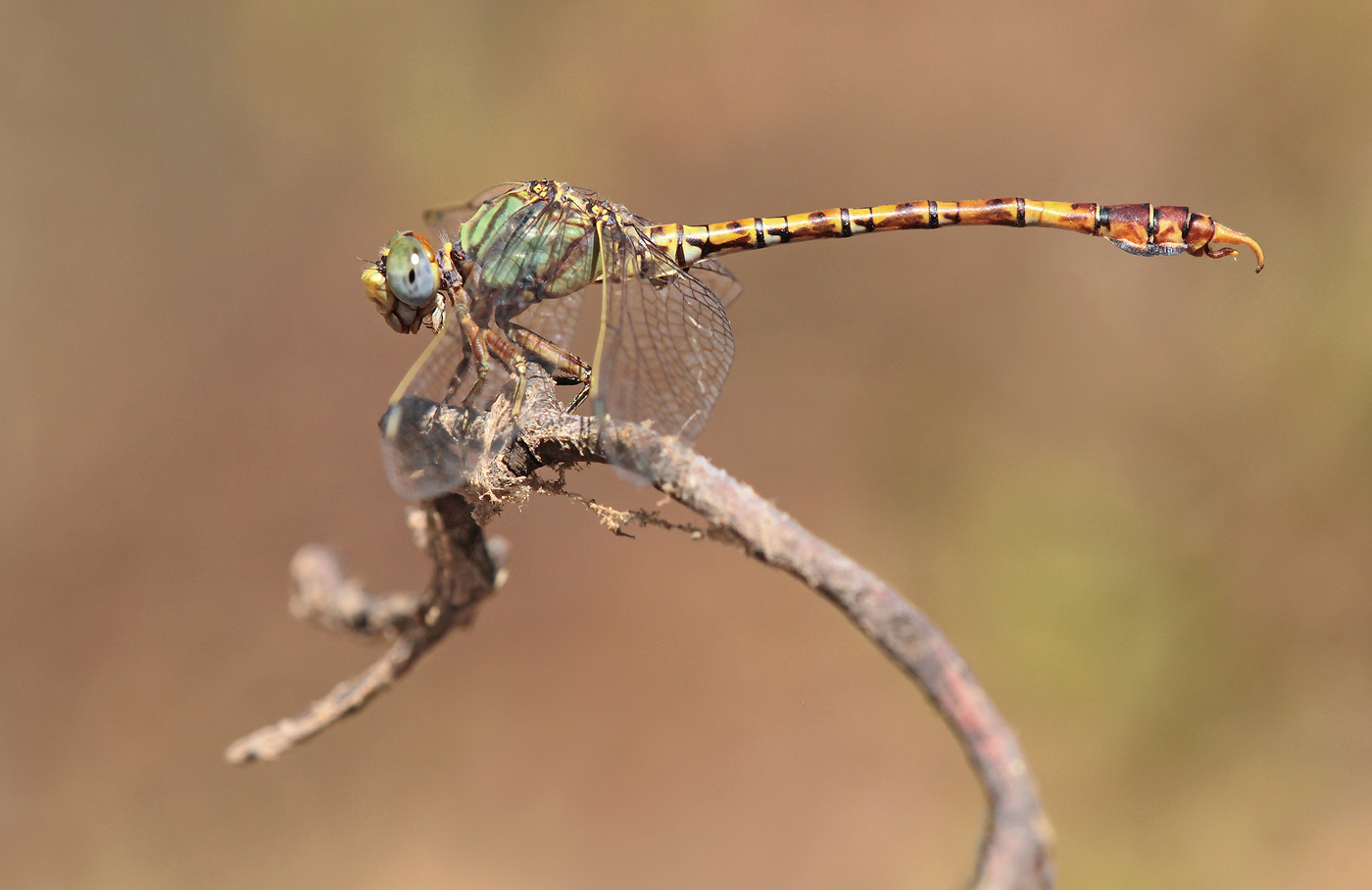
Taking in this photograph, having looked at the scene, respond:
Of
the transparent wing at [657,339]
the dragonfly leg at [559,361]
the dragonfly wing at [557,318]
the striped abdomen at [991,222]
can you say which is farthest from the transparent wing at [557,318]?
the striped abdomen at [991,222]

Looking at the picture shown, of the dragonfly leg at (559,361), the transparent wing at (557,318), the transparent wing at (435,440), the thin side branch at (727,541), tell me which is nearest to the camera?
the thin side branch at (727,541)

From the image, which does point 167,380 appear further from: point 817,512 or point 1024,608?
point 1024,608

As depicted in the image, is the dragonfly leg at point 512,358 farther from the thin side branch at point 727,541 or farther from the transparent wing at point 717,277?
the transparent wing at point 717,277

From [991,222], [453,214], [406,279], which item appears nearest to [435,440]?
[406,279]

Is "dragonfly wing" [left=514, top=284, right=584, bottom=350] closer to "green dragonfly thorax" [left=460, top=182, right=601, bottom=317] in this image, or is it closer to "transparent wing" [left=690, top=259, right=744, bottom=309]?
"green dragonfly thorax" [left=460, top=182, right=601, bottom=317]

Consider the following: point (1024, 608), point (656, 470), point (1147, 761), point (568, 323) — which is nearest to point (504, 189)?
point (568, 323)

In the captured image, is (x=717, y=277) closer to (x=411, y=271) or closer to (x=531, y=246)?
(x=531, y=246)

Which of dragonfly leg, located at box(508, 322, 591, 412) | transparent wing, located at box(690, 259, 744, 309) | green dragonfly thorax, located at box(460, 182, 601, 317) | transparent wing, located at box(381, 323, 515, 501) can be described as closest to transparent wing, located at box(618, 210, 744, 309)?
transparent wing, located at box(690, 259, 744, 309)
